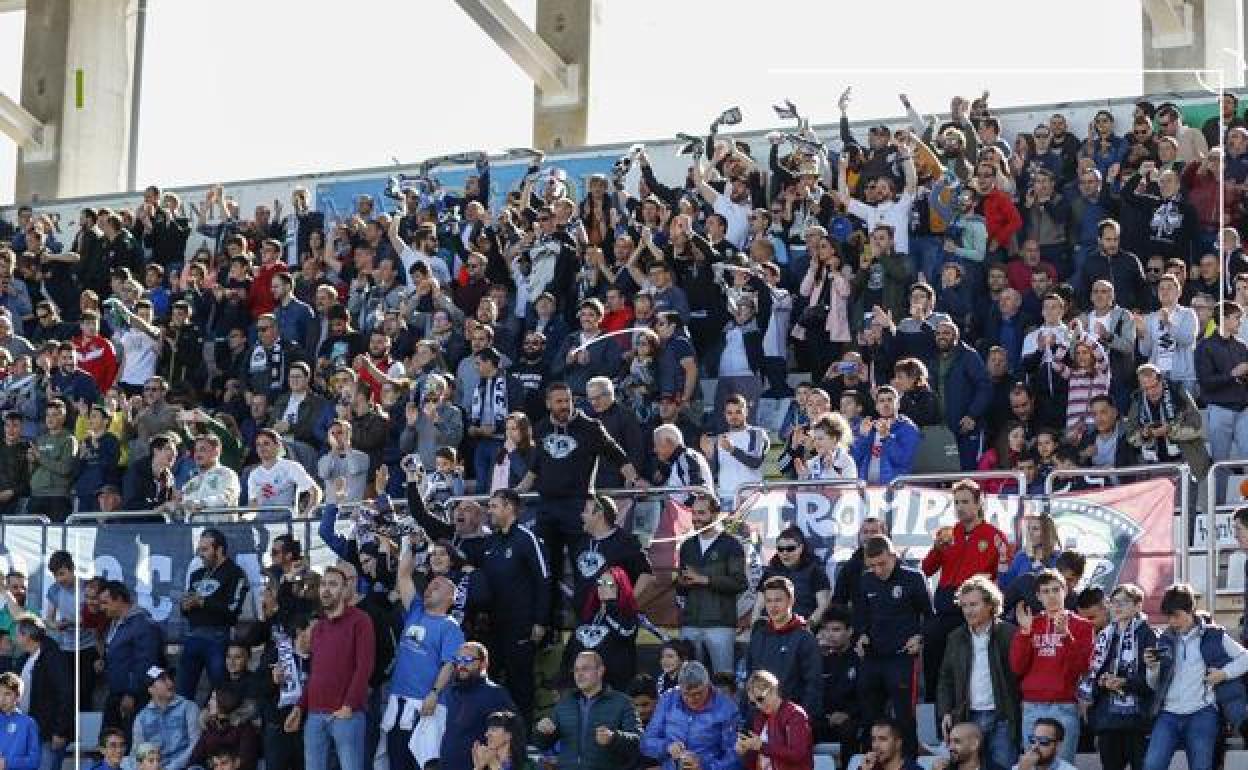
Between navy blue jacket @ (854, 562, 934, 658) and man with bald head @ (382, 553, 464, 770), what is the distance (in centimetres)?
266

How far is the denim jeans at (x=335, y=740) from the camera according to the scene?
15883mm

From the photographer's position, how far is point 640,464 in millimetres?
16875

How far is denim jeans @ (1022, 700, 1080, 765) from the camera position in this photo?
1359 cm

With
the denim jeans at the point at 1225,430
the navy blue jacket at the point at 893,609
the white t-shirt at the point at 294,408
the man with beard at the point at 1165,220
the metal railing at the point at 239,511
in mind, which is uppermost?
the man with beard at the point at 1165,220

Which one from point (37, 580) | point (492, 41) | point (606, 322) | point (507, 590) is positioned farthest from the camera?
point (492, 41)

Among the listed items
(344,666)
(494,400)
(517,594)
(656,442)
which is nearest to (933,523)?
(656,442)

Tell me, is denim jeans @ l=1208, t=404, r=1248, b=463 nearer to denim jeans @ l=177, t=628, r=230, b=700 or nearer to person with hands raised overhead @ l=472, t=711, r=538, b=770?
person with hands raised overhead @ l=472, t=711, r=538, b=770

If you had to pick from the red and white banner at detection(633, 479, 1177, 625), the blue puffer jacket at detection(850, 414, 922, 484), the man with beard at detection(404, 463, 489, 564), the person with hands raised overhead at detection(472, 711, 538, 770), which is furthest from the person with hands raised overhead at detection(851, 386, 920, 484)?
the person with hands raised overhead at detection(472, 711, 538, 770)

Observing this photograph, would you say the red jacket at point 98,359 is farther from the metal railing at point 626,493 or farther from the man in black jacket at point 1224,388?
the man in black jacket at point 1224,388

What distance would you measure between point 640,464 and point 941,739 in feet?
11.1

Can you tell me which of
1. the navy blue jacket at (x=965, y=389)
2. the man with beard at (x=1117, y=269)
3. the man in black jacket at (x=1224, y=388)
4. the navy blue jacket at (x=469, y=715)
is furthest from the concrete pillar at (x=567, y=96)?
the navy blue jacket at (x=469, y=715)

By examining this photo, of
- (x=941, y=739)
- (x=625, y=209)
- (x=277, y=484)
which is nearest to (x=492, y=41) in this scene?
(x=625, y=209)

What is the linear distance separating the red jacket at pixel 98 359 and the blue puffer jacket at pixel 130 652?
546 cm

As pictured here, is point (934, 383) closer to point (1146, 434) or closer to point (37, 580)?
point (1146, 434)
